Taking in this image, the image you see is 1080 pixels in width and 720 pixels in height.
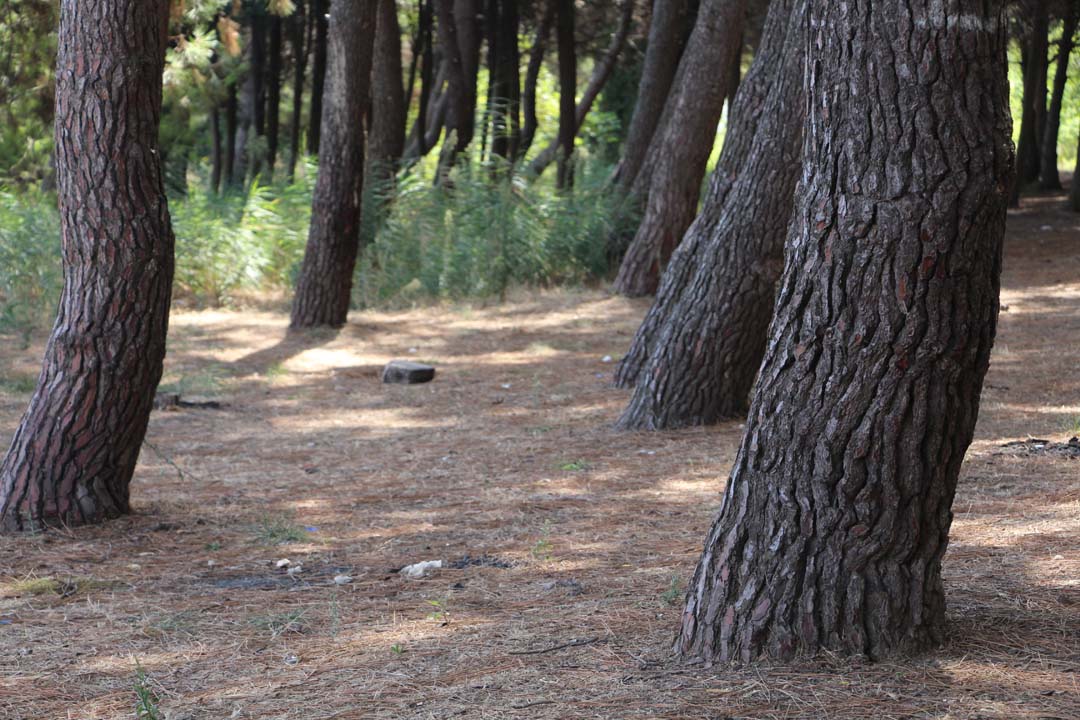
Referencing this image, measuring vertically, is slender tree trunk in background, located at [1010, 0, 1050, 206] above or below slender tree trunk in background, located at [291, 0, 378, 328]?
above

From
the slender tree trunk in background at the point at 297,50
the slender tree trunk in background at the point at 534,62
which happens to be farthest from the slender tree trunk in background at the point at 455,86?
the slender tree trunk in background at the point at 297,50

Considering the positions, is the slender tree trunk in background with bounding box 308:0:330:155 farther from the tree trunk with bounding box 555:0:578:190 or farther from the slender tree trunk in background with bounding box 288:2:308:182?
the tree trunk with bounding box 555:0:578:190

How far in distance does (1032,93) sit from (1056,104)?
7.03 feet

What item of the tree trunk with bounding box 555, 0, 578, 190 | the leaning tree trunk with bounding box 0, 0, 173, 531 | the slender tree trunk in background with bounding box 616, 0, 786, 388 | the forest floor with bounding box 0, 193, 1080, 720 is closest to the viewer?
the forest floor with bounding box 0, 193, 1080, 720

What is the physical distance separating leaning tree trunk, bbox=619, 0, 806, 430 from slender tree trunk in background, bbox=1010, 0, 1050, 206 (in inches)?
396

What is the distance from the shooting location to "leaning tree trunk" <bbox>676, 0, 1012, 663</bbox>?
9.48ft

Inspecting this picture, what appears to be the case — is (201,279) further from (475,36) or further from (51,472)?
(51,472)

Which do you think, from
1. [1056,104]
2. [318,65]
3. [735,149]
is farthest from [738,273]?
[1056,104]

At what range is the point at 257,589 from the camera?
4.49m

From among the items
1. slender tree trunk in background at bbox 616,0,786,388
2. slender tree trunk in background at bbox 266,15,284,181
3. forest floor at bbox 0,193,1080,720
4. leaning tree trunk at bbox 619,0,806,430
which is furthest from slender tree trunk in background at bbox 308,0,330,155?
leaning tree trunk at bbox 619,0,806,430

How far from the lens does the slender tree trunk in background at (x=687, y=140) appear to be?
1115 centimetres

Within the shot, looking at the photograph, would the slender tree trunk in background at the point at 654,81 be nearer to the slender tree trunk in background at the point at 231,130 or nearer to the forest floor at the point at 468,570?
the forest floor at the point at 468,570

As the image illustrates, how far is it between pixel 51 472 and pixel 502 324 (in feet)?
22.2

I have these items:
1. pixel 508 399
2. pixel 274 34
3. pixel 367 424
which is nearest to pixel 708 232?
pixel 508 399
